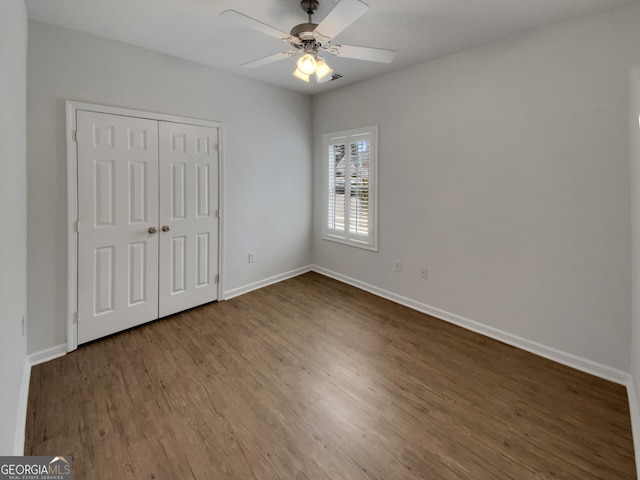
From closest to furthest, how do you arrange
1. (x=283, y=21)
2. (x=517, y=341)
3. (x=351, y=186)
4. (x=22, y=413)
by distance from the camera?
(x=22, y=413) < (x=283, y=21) < (x=517, y=341) < (x=351, y=186)

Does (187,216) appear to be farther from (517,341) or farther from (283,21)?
(517,341)

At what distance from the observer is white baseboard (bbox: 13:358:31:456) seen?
1.59 metres

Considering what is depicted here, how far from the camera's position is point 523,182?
2.62 m

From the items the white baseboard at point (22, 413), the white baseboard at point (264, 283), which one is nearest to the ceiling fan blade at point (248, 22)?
the white baseboard at point (22, 413)

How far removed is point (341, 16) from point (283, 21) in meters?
0.96

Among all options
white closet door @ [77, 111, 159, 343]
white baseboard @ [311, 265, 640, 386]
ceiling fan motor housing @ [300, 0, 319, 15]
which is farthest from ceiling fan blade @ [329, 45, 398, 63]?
white baseboard @ [311, 265, 640, 386]

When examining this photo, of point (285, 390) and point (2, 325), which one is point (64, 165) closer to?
point (2, 325)

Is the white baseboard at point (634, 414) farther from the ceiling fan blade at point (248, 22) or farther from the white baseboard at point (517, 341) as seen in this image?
the ceiling fan blade at point (248, 22)

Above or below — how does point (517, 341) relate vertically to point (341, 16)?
below

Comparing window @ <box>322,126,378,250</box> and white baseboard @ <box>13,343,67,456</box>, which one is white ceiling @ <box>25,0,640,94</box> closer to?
window @ <box>322,126,378,250</box>

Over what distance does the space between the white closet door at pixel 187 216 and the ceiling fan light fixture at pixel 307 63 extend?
1723 mm

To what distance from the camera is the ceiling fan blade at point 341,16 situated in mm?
1595

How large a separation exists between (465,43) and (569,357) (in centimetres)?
288

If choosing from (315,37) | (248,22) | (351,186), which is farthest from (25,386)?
(351,186)
